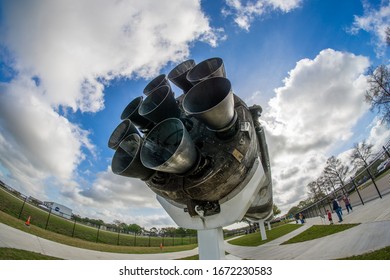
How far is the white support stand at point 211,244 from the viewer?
2.01 metres

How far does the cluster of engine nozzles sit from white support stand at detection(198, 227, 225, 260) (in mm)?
828

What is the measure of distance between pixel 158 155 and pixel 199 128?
1.67ft

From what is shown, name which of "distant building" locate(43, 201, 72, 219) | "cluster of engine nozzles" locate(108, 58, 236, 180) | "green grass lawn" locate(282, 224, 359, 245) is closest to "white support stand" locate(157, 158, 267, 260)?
"cluster of engine nozzles" locate(108, 58, 236, 180)

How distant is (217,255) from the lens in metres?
2.00

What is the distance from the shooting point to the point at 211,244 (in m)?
2.04

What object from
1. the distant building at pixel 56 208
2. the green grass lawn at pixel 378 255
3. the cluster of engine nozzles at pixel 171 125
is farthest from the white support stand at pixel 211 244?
the distant building at pixel 56 208

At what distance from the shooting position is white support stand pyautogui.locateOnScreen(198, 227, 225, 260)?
2.01 metres

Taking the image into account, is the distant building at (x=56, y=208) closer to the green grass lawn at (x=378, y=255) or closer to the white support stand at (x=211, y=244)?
the white support stand at (x=211, y=244)

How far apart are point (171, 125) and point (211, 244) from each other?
1.30m

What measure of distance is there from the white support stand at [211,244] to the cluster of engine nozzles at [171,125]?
83 centimetres

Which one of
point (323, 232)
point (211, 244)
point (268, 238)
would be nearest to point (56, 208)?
point (268, 238)

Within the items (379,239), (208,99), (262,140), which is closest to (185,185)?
(208,99)

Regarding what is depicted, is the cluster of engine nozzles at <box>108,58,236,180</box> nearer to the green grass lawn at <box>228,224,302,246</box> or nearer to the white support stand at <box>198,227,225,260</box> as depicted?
the white support stand at <box>198,227,225,260</box>

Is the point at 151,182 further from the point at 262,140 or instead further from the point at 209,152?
the point at 262,140
